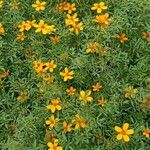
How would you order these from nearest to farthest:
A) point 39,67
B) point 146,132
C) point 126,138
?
point 126,138, point 146,132, point 39,67

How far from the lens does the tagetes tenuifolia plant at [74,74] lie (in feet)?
13.1

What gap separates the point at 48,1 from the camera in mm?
4871

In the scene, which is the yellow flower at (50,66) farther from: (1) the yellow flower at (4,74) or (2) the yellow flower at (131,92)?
(2) the yellow flower at (131,92)

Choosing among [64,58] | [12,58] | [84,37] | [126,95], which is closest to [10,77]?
[12,58]

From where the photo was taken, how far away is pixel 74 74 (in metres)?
4.27

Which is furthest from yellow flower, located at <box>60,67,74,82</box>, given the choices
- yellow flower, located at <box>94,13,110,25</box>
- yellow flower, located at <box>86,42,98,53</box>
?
yellow flower, located at <box>94,13,110,25</box>

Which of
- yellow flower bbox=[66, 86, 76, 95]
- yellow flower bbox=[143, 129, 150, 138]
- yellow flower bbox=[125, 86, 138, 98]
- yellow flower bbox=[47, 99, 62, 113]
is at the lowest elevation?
yellow flower bbox=[143, 129, 150, 138]

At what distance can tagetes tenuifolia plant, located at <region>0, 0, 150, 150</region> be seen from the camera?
4008mm

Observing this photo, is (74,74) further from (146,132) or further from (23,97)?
(146,132)

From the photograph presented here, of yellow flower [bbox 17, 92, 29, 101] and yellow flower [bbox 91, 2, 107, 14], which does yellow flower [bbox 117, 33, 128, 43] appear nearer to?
yellow flower [bbox 91, 2, 107, 14]

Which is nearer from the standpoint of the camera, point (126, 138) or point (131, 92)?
point (126, 138)

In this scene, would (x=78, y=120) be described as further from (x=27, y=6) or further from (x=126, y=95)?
(x=27, y=6)

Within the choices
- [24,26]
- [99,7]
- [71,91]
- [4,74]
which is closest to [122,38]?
[99,7]

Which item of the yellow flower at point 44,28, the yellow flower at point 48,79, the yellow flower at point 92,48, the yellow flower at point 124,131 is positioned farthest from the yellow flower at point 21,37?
the yellow flower at point 124,131
